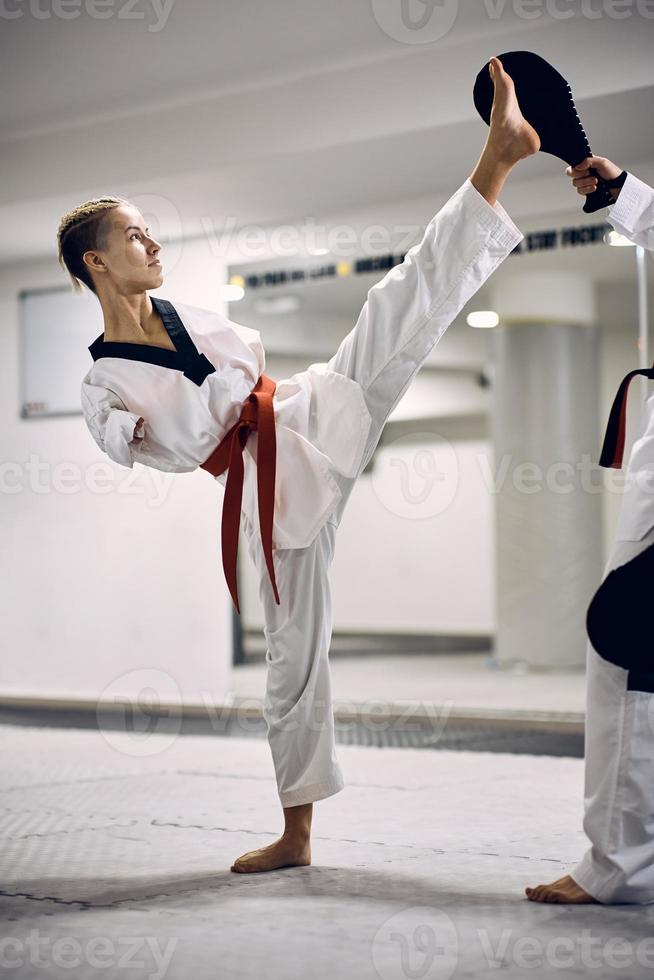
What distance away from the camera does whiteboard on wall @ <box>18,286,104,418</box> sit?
18.5ft

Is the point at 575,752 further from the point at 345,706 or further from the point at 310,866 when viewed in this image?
the point at 310,866

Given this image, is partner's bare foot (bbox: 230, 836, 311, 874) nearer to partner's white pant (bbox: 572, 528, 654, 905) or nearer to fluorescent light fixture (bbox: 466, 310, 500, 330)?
partner's white pant (bbox: 572, 528, 654, 905)

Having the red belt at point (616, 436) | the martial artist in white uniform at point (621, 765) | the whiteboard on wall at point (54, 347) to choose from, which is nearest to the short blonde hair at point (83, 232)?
the red belt at point (616, 436)

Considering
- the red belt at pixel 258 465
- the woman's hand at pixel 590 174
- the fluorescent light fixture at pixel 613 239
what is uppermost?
the fluorescent light fixture at pixel 613 239

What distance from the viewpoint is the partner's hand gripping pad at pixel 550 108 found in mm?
2012

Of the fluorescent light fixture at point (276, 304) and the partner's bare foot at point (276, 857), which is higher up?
the fluorescent light fixture at point (276, 304)

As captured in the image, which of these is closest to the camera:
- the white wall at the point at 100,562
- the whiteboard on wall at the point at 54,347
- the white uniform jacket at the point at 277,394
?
the white uniform jacket at the point at 277,394

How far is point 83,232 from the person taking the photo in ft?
7.75

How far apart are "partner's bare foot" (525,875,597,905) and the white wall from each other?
11.5ft

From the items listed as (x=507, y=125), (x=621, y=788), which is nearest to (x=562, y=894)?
(x=621, y=788)

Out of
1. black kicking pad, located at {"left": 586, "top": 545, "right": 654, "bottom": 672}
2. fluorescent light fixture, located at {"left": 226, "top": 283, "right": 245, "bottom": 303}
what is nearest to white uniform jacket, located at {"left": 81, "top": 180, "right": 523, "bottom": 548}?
black kicking pad, located at {"left": 586, "top": 545, "right": 654, "bottom": 672}

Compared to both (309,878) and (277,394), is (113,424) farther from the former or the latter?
(309,878)

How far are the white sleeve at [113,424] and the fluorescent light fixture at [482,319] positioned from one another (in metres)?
4.08

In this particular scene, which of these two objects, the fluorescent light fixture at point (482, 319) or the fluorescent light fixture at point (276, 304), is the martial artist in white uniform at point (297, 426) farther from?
the fluorescent light fixture at point (482, 319)
